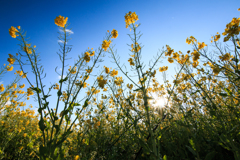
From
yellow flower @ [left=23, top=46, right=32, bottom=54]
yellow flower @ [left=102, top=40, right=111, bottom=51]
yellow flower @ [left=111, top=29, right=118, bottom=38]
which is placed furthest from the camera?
yellow flower @ [left=111, top=29, right=118, bottom=38]

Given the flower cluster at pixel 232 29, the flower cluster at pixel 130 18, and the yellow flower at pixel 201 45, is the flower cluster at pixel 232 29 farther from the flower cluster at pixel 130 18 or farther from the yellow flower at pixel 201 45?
the flower cluster at pixel 130 18

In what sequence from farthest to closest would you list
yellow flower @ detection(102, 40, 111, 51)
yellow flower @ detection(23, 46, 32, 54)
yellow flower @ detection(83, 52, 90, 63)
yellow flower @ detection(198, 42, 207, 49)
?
yellow flower @ detection(198, 42, 207, 49) < yellow flower @ detection(102, 40, 111, 51) < yellow flower @ detection(83, 52, 90, 63) < yellow flower @ detection(23, 46, 32, 54)

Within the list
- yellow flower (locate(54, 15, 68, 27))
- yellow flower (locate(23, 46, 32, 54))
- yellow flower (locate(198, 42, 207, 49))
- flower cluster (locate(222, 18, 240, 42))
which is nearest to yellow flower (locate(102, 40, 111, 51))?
yellow flower (locate(54, 15, 68, 27))

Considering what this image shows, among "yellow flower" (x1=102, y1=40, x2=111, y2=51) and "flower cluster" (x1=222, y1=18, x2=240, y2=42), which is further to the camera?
"yellow flower" (x1=102, y1=40, x2=111, y2=51)

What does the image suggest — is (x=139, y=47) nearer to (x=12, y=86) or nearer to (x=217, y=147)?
(x=217, y=147)

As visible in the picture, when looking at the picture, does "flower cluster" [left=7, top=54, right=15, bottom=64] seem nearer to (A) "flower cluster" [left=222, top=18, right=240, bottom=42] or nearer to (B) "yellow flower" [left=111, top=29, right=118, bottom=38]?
(B) "yellow flower" [left=111, top=29, right=118, bottom=38]

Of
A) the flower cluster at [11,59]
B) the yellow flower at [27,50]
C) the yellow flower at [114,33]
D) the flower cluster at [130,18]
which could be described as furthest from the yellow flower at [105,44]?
the flower cluster at [11,59]

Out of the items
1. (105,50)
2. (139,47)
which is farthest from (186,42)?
(105,50)

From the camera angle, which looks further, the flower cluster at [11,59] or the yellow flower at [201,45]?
the yellow flower at [201,45]

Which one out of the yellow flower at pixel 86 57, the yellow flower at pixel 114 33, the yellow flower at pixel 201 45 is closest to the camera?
the yellow flower at pixel 86 57

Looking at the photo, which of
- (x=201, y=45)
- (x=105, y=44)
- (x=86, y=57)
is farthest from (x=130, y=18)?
(x=201, y=45)

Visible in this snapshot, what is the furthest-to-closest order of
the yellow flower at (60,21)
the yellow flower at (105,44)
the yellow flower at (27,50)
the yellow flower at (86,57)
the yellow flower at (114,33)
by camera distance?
the yellow flower at (114,33)
the yellow flower at (105,44)
the yellow flower at (86,57)
the yellow flower at (60,21)
the yellow flower at (27,50)

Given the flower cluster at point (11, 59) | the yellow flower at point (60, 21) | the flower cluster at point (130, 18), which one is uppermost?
the flower cluster at point (130, 18)

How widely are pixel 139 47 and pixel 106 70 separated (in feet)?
3.56
